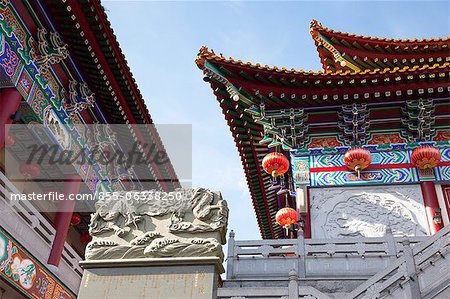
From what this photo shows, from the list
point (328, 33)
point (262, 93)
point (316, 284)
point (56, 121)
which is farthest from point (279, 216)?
point (56, 121)

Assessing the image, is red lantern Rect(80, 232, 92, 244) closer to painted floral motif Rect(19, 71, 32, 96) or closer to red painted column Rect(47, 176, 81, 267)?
red painted column Rect(47, 176, 81, 267)

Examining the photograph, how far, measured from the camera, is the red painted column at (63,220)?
13.3 metres

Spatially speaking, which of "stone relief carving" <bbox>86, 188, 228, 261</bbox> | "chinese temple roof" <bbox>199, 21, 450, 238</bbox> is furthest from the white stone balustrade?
"chinese temple roof" <bbox>199, 21, 450, 238</bbox>

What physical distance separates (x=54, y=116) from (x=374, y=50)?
9254 millimetres

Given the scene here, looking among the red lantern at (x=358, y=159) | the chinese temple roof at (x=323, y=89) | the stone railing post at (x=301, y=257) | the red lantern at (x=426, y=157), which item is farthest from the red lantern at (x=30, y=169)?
the red lantern at (x=426, y=157)

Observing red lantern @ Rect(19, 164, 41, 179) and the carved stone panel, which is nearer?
the carved stone panel

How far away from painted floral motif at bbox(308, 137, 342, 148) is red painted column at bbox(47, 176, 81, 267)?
7.41 metres

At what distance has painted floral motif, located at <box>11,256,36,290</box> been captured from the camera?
11461 millimetres

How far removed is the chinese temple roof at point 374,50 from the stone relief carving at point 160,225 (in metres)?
9.64

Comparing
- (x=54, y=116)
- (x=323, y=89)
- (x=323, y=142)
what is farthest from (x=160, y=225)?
(x=54, y=116)

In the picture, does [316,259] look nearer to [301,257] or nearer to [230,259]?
[301,257]

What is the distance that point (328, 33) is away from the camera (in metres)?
14.2

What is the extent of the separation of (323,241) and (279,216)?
Answer: 3914mm

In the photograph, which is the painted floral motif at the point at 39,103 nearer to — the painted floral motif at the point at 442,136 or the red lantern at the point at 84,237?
the red lantern at the point at 84,237
